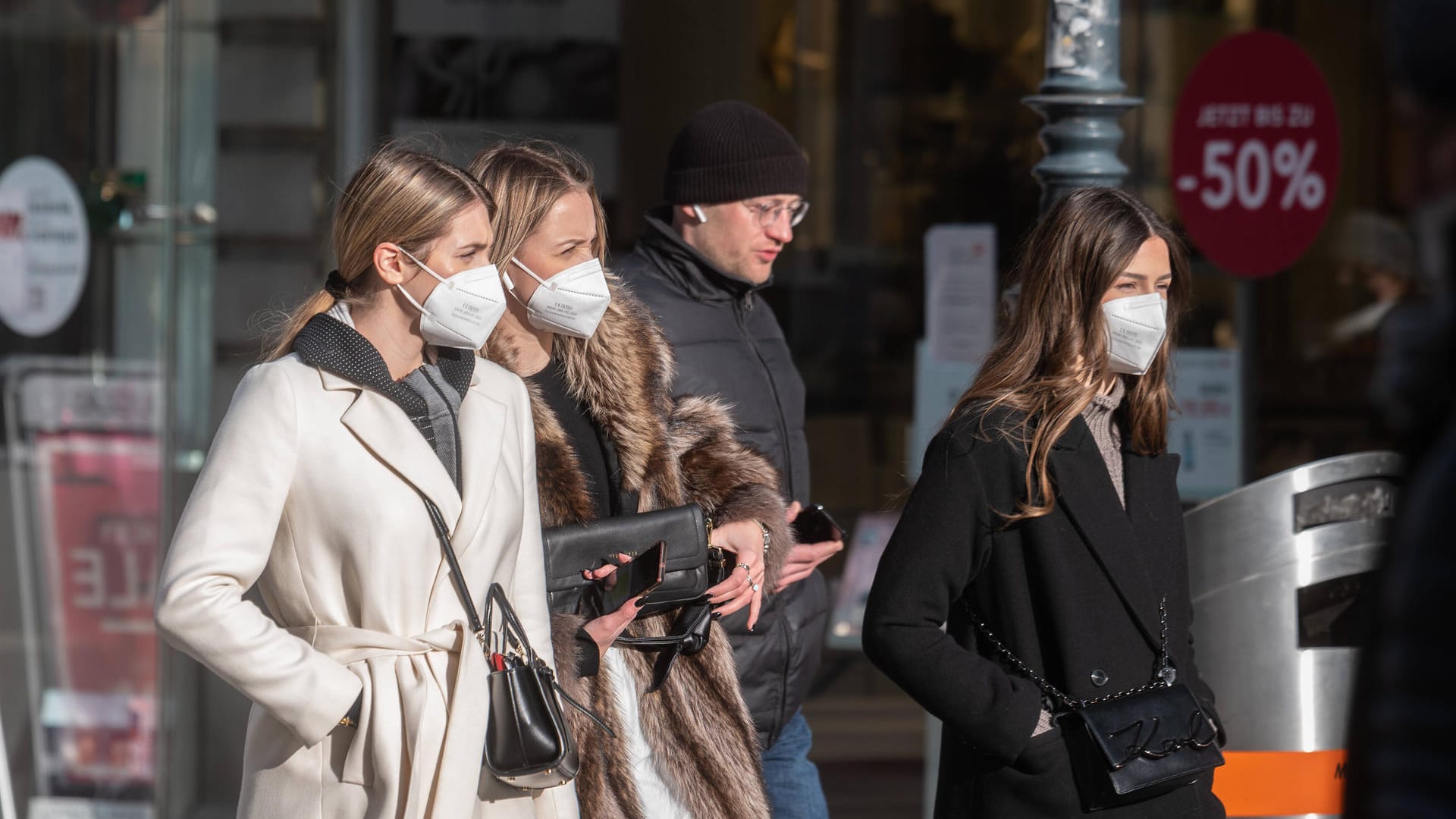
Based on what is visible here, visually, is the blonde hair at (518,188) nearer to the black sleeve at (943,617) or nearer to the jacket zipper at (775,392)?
the jacket zipper at (775,392)

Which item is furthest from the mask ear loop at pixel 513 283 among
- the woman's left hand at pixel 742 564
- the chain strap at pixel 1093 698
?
the chain strap at pixel 1093 698

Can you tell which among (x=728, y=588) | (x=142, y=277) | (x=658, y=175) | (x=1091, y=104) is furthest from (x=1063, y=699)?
(x=658, y=175)

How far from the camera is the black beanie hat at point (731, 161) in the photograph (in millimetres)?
3713

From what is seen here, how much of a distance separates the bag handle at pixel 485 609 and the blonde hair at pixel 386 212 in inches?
14.7

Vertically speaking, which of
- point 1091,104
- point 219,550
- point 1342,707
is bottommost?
point 1342,707

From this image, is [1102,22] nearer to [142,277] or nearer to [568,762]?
[568,762]

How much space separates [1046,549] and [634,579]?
704 mm

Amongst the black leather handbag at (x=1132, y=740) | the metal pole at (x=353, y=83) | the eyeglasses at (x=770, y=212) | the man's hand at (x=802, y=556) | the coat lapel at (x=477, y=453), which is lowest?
the black leather handbag at (x=1132, y=740)

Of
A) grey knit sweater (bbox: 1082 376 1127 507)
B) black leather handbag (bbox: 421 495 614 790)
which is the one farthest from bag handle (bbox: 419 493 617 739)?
grey knit sweater (bbox: 1082 376 1127 507)

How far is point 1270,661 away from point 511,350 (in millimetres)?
1572

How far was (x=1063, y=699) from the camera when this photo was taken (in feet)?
8.38

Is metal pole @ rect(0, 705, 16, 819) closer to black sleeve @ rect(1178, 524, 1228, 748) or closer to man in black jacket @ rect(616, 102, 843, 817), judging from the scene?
man in black jacket @ rect(616, 102, 843, 817)

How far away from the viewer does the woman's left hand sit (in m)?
3.13

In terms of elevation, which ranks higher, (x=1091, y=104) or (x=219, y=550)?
(x=1091, y=104)
